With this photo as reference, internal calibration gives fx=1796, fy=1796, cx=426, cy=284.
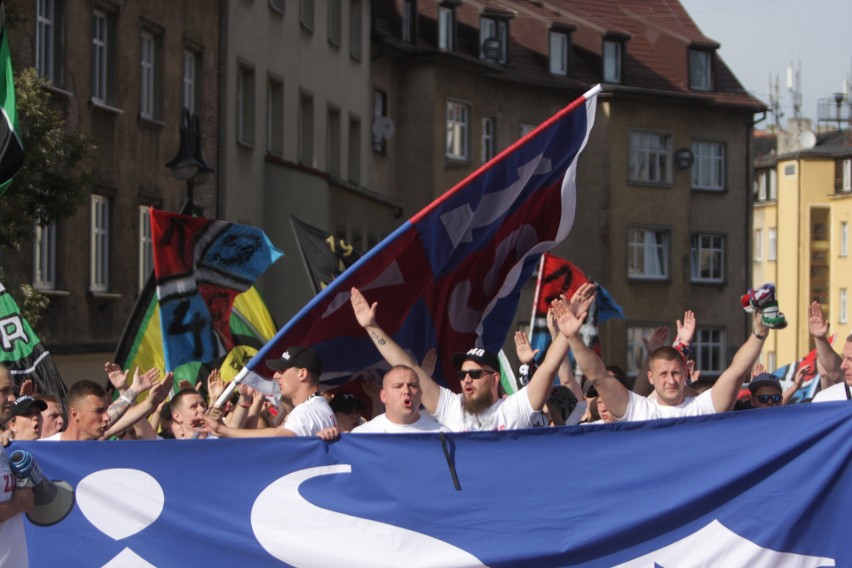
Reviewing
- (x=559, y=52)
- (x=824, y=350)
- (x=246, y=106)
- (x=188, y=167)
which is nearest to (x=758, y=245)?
(x=559, y=52)

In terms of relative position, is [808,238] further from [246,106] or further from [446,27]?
[246,106]

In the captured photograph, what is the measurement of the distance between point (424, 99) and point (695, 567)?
39.8 meters

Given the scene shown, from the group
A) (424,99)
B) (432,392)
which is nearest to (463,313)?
(432,392)

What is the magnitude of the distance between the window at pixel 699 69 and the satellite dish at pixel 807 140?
36.2 meters

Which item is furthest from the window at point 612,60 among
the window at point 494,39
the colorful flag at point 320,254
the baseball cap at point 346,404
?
the baseball cap at point 346,404

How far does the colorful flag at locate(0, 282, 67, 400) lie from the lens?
12219mm

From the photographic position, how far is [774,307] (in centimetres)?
924

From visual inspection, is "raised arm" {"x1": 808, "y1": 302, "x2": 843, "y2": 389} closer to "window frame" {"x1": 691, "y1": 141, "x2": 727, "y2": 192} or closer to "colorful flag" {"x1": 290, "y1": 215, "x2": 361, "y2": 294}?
"colorful flag" {"x1": 290, "y1": 215, "x2": 361, "y2": 294}

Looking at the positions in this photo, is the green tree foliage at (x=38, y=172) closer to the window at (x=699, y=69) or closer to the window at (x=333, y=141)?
the window at (x=333, y=141)

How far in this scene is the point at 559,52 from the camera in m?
54.4

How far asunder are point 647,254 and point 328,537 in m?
46.5

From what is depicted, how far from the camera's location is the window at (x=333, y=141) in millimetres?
40469

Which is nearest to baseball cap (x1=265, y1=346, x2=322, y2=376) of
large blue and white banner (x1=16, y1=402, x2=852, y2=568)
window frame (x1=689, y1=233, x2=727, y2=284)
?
large blue and white banner (x1=16, y1=402, x2=852, y2=568)

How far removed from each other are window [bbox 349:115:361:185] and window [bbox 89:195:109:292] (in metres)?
15.0
